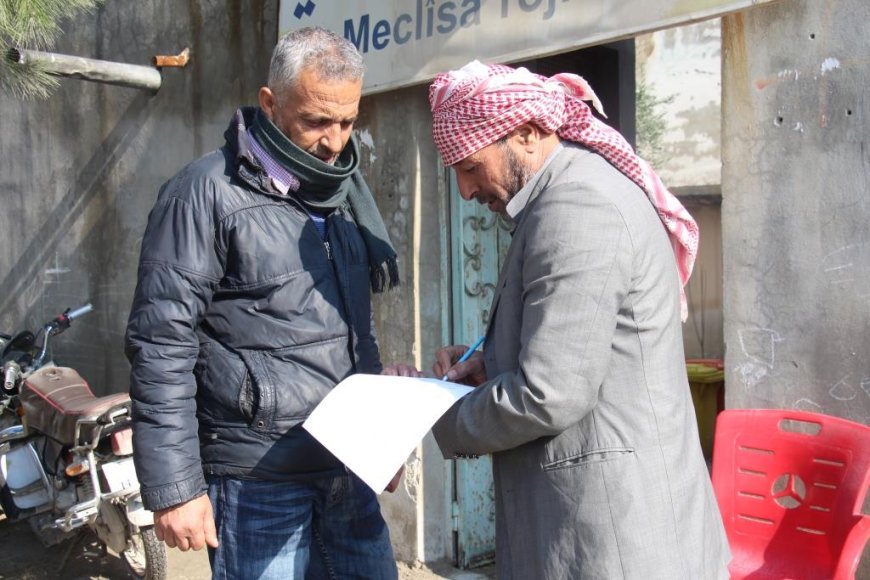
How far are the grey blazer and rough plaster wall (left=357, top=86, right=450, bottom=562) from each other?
239 cm

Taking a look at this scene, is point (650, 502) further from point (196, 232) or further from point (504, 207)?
point (196, 232)

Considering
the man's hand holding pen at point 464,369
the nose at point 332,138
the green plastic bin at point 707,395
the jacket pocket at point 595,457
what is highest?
the nose at point 332,138

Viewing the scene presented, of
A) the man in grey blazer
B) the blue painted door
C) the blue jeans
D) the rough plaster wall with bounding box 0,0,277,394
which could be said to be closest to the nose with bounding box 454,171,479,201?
the man in grey blazer

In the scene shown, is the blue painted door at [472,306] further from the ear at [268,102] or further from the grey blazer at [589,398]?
the grey blazer at [589,398]

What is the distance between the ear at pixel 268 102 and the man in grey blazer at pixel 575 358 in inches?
22.3

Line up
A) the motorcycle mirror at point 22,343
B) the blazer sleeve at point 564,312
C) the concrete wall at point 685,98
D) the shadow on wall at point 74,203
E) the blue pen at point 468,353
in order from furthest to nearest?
the concrete wall at point 685,98 → the shadow on wall at point 74,203 → the motorcycle mirror at point 22,343 → the blue pen at point 468,353 → the blazer sleeve at point 564,312

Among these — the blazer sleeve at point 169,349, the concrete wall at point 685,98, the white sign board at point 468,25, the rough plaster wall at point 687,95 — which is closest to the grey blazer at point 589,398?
the blazer sleeve at point 169,349

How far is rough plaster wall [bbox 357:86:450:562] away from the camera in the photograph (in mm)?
4195

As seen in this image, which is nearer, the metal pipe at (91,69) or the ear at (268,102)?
the ear at (268,102)

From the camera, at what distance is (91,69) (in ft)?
15.6

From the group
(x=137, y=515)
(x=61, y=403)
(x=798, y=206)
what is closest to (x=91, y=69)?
(x=61, y=403)

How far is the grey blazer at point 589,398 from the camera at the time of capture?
1.61m

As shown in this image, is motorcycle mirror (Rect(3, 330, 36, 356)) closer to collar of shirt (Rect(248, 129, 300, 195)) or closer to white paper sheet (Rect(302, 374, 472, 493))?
collar of shirt (Rect(248, 129, 300, 195))

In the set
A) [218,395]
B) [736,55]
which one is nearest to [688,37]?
[736,55]
